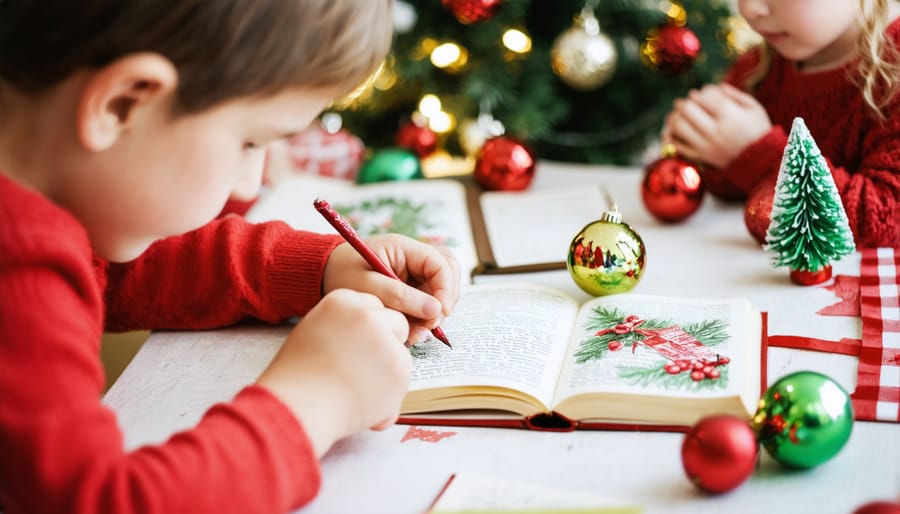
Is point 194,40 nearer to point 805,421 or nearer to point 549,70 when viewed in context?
point 805,421

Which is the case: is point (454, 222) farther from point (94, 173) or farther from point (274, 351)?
point (94, 173)

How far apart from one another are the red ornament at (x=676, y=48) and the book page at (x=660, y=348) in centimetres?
62

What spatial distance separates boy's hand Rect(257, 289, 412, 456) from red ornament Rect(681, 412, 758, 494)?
23 centimetres

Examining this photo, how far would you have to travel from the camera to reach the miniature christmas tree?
97 cm

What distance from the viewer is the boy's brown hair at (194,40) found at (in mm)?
613

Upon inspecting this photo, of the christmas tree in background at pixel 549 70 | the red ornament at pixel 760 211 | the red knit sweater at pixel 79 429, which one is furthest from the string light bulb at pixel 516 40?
the red knit sweater at pixel 79 429

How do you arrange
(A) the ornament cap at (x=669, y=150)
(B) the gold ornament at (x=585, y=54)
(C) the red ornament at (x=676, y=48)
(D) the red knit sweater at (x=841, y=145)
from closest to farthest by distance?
(D) the red knit sweater at (x=841, y=145) < (A) the ornament cap at (x=669, y=150) < (C) the red ornament at (x=676, y=48) < (B) the gold ornament at (x=585, y=54)

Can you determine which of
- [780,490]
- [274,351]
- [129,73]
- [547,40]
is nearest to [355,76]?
[129,73]

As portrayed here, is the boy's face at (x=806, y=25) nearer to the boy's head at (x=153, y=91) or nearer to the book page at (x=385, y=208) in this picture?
the book page at (x=385, y=208)

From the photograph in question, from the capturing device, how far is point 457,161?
184 cm

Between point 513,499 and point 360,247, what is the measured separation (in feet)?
0.99

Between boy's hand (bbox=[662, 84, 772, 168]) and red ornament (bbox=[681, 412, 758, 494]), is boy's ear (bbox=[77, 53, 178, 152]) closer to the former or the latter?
red ornament (bbox=[681, 412, 758, 494])

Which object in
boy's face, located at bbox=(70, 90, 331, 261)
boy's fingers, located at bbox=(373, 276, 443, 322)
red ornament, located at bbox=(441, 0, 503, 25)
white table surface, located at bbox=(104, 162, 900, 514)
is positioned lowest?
white table surface, located at bbox=(104, 162, 900, 514)

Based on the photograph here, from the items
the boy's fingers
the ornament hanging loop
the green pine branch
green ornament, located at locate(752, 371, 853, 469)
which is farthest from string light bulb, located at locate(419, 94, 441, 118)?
green ornament, located at locate(752, 371, 853, 469)
